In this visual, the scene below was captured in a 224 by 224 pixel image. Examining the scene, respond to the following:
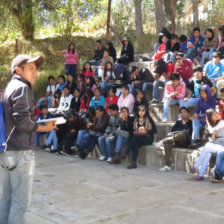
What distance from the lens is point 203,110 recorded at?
9102 mm

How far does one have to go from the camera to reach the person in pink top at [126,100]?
10.8m

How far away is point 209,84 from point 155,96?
1652mm

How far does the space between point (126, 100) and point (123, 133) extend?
165 centimetres

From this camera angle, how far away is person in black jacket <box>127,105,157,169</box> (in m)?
9.04

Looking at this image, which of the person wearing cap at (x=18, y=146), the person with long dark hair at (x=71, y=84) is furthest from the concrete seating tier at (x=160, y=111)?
the person wearing cap at (x=18, y=146)

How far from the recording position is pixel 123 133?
9336mm

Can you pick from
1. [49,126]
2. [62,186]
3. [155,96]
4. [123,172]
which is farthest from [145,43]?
[49,126]

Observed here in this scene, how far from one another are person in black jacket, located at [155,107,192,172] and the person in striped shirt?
53.5 inches

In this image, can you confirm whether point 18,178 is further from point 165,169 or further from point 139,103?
point 139,103

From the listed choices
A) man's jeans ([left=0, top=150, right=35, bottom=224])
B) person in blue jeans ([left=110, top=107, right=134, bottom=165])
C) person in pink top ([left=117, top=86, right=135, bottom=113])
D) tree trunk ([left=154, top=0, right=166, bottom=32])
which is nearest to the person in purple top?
person in pink top ([left=117, top=86, right=135, bottom=113])

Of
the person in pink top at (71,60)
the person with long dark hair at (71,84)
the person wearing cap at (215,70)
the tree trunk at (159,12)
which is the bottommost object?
the person with long dark hair at (71,84)

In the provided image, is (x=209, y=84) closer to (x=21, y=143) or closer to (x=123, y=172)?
(x=123, y=172)

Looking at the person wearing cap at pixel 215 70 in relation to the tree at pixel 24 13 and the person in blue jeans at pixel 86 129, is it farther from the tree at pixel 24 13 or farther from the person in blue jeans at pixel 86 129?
the tree at pixel 24 13

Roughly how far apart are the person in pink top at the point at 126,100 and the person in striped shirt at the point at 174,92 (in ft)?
2.98
